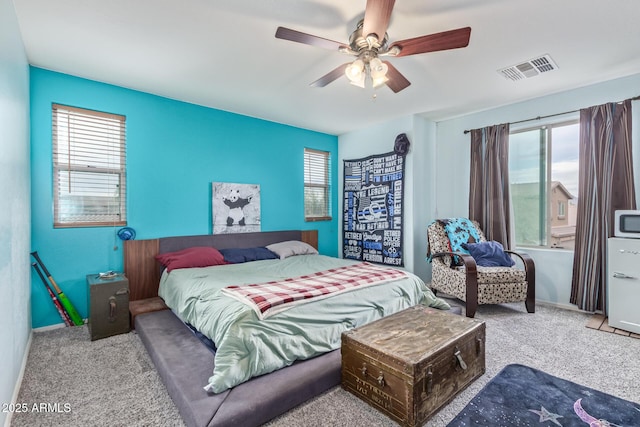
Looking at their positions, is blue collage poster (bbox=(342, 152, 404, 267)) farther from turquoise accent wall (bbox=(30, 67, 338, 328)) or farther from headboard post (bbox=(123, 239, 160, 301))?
headboard post (bbox=(123, 239, 160, 301))

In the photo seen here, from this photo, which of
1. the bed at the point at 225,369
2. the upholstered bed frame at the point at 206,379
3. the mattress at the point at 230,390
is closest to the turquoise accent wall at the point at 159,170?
the bed at the point at 225,369

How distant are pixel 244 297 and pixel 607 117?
13.6ft

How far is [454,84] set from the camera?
131 inches

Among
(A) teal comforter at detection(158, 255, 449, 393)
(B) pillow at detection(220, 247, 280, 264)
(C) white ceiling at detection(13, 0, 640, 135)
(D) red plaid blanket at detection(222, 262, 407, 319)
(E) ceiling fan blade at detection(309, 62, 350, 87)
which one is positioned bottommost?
(A) teal comforter at detection(158, 255, 449, 393)

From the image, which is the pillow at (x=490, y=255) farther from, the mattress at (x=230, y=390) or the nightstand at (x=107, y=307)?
the nightstand at (x=107, y=307)

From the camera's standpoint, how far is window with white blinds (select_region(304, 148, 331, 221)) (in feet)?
17.1

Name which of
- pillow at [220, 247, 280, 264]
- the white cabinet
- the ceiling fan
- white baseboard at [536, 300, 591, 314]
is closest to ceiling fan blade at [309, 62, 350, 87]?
the ceiling fan

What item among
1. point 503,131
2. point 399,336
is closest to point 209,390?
point 399,336

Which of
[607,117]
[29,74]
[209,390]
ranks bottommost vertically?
[209,390]

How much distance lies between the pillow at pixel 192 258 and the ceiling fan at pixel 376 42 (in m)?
2.44

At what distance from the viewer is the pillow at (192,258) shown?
10.8ft

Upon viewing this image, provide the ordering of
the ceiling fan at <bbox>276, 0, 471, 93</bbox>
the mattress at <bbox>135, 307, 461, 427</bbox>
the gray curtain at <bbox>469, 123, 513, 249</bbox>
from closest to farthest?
the mattress at <bbox>135, 307, 461, 427</bbox>, the ceiling fan at <bbox>276, 0, 471, 93</bbox>, the gray curtain at <bbox>469, 123, 513, 249</bbox>

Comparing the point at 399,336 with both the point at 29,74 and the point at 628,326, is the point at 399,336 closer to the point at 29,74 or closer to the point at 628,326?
the point at 628,326

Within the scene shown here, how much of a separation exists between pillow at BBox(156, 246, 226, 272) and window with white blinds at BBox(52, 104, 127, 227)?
64 centimetres
